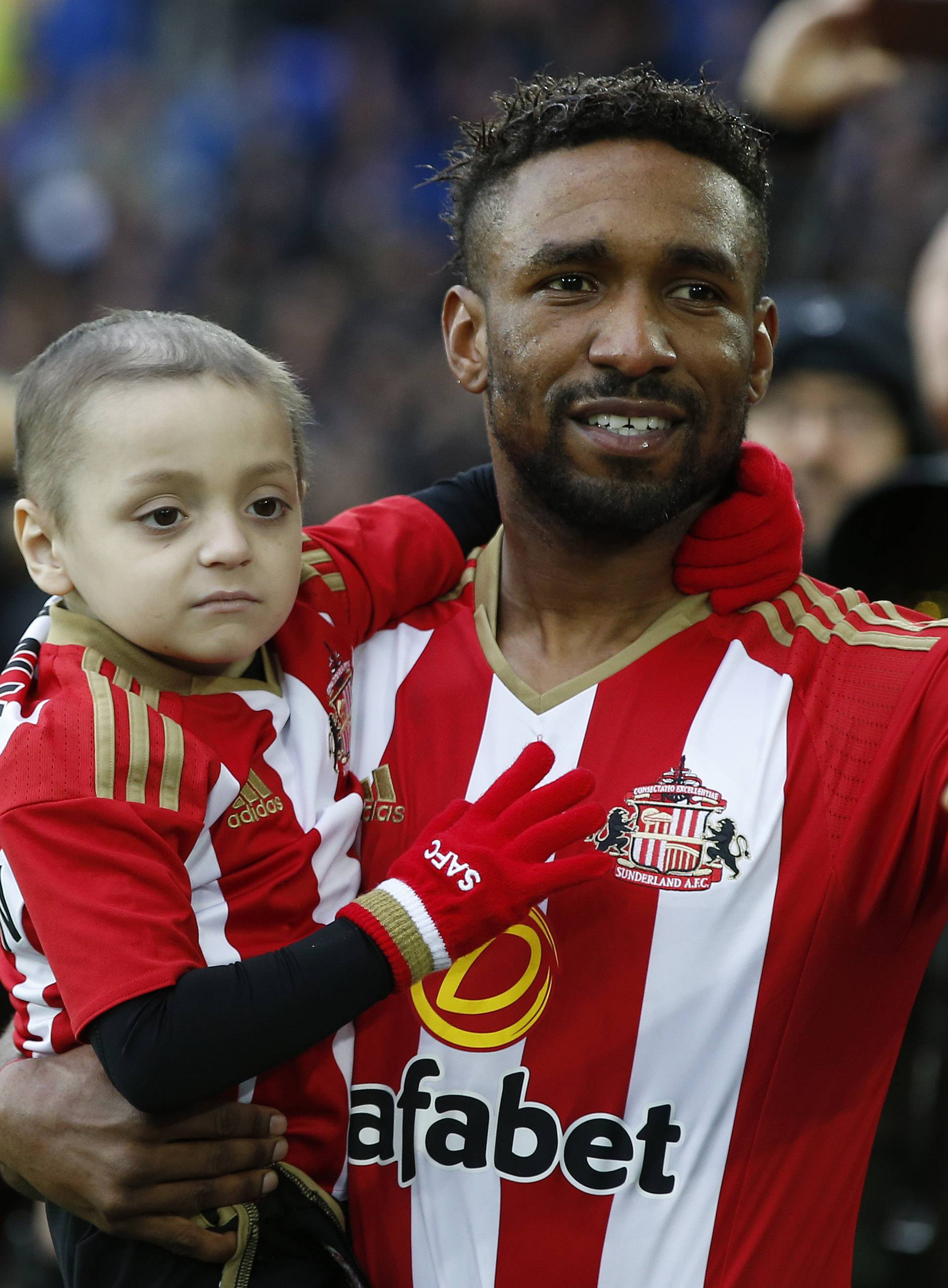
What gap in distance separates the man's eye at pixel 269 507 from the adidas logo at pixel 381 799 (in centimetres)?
38

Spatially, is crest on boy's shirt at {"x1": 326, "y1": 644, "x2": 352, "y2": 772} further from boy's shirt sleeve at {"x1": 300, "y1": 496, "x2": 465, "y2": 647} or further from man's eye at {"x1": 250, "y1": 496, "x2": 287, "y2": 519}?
man's eye at {"x1": 250, "y1": 496, "x2": 287, "y2": 519}

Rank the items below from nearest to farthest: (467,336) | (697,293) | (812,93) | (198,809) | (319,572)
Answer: (198,809)
(697,293)
(319,572)
(467,336)
(812,93)

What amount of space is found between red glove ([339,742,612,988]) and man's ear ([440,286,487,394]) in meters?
0.70

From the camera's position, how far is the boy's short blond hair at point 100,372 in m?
1.71

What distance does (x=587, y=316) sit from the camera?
6.05 ft

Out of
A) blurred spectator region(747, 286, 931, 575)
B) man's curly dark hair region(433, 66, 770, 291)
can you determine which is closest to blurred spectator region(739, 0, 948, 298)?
blurred spectator region(747, 286, 931, 575)

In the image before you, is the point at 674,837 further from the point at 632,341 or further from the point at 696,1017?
the point at 632,341

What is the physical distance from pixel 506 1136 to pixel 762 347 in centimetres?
112

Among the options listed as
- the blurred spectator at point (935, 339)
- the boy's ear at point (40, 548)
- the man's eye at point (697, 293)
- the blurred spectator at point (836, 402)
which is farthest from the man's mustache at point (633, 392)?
the blurred spectator at point (935, 339)

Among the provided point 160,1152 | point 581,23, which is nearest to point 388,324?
point 581,23

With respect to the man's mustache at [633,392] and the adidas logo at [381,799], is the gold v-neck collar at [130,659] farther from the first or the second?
the man's mustache at [633,392]

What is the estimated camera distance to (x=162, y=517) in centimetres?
168

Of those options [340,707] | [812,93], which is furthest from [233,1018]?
[812,93]

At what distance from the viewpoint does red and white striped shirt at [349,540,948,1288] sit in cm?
167
